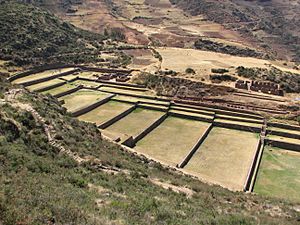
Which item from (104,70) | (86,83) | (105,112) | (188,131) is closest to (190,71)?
(104,70)

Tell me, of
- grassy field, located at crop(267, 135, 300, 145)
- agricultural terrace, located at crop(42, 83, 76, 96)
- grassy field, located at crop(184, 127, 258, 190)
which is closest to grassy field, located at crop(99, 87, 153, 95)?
agricultural terrace, located at crop(42, 83, 76, 96)

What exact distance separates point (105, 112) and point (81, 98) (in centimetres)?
460

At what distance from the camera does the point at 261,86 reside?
3650 centimetres

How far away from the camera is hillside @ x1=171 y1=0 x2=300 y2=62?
82.8m

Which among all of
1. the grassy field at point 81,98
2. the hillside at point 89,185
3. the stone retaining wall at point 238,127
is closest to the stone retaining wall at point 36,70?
the grassy field at point 81,98

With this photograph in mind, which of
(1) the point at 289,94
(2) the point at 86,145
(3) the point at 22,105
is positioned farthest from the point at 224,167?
(1) the point at 289,94

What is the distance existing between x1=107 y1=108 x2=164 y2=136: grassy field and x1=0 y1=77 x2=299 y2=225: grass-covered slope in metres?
6.81

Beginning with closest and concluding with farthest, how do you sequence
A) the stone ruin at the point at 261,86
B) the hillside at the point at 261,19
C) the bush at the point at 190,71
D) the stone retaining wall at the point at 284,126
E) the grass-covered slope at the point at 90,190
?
the grass-covered slope at the point at 90,190, the stone retaining wall at the point at 284,126, the stone ruin at the point at 261,86, the bush at the point at 190,71, the hillside at the point at 261,19

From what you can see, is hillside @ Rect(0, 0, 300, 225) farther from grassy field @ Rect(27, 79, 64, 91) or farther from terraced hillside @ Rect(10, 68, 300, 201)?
grassy field @ Rect(27, 79, 64, 91)

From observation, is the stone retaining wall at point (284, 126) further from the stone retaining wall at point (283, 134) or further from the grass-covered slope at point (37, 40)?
the grass-covered slope at point (37, 40)

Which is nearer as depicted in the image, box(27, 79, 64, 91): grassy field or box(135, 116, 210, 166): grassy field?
→ box(135, 116, 210, 166): grassy field

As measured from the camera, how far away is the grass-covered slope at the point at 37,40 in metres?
47.9

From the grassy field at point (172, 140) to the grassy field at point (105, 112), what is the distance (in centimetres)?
441

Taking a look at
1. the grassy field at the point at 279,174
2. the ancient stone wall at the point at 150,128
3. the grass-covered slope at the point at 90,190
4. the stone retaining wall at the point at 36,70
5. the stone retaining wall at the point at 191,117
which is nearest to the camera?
the grass-covered slope at the point at 90,190
